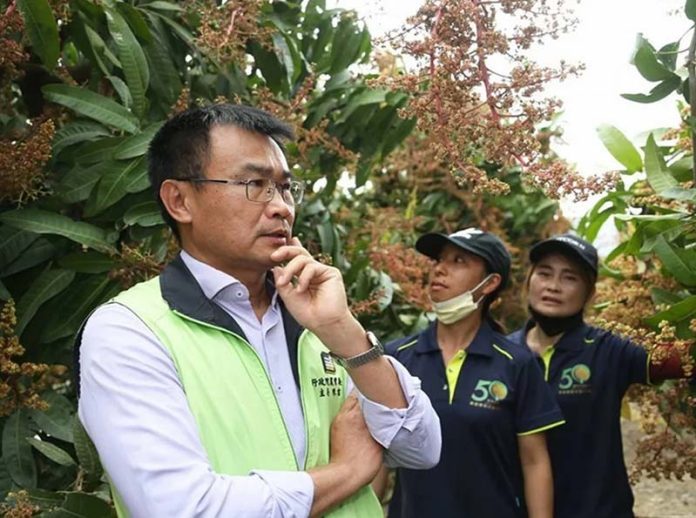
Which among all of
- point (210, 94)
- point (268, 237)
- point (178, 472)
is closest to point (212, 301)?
point (268, 237)

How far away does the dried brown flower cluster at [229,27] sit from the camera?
2.21 m

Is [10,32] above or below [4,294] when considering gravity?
above

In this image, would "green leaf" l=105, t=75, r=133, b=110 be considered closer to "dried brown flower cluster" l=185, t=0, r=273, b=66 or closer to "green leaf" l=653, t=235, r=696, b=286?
"dried brown flower cluster" l=185, t=0, r=273, b=66

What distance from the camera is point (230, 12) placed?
2322 millimetres

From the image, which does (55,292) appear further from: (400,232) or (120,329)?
(400,232)

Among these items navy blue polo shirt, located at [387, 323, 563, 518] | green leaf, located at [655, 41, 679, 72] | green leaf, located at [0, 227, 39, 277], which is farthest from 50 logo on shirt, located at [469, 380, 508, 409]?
green leaf, located at [0, 227, 39, 277]

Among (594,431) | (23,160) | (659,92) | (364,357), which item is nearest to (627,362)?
(594,431)

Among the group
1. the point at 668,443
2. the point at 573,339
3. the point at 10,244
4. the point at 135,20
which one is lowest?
the point at 668,443

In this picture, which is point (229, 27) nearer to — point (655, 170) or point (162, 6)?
point (162, 6)

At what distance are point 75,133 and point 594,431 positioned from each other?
1.76 metres

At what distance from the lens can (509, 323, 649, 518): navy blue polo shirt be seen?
8.98ft

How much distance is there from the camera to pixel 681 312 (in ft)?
7.00

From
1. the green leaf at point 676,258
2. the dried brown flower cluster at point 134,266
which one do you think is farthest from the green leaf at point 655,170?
the dried brown flower cluster at point 134,266

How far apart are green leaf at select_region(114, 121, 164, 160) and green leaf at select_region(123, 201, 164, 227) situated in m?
0.12
